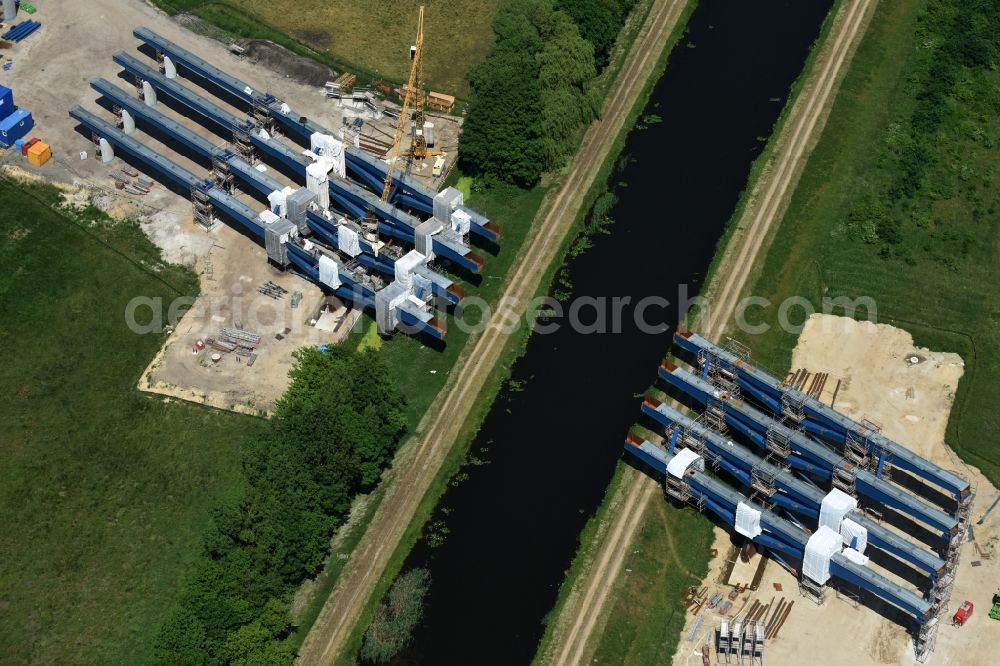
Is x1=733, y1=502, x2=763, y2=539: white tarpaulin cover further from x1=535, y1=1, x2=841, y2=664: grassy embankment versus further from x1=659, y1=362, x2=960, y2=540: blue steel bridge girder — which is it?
x1=659, y1=362, x2=960, y2=540: blue steel bridge girder

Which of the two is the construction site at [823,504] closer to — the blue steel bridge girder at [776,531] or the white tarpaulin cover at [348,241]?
the blue steel bridge girder at [776,531]

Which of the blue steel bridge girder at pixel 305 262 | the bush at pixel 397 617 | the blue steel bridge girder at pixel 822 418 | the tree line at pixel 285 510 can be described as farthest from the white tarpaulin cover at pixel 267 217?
the blue steel bridge girder at pixel 822 418

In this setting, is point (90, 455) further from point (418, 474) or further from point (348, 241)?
point (348, 241)

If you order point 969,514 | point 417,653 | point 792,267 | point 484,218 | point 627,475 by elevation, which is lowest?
point 417,653

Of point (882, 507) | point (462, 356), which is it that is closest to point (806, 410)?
point (882, 507)

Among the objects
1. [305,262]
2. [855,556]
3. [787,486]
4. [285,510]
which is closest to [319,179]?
[305,262]

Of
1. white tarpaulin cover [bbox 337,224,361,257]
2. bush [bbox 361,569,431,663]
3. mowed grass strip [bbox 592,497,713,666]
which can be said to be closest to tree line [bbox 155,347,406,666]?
bush [bbox 361,569,431,663]

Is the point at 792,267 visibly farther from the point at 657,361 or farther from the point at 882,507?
the point at 882,507
